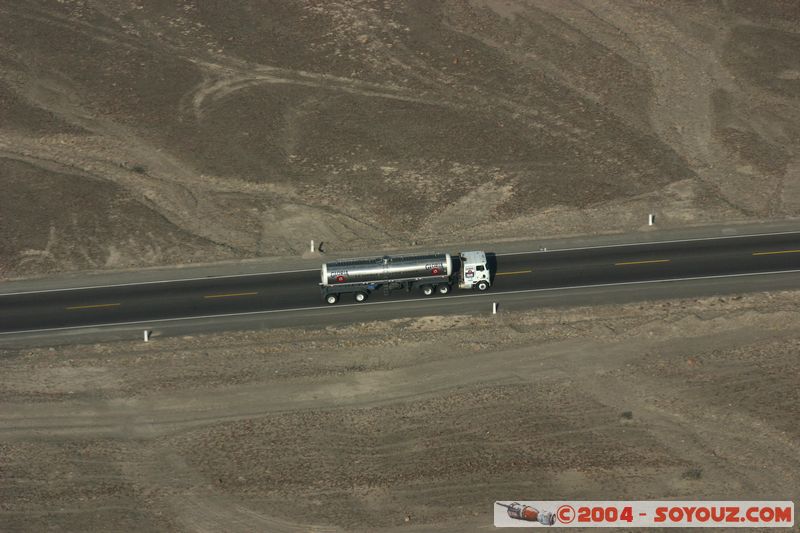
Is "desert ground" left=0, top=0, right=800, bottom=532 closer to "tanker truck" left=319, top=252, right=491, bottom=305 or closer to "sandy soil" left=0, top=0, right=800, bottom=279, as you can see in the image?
"sandy soil" left=0, top=0, right=800, bottom=279

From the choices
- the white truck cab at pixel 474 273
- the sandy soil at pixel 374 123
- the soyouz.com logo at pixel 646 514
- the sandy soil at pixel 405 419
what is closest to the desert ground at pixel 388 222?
the sandy soil at pixel 405 419

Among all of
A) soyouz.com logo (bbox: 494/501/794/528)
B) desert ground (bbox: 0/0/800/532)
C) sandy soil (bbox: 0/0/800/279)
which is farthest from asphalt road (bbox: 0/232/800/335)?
soyouz.com logo (bbox: 494/501/794/528)

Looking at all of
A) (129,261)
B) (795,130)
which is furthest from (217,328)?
(795,130)

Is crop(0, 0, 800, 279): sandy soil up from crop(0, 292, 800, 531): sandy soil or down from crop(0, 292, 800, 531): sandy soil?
up

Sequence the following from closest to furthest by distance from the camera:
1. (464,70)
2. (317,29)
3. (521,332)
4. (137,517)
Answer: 1. (137,517)
2. (521,332)
3. (464,70)
4. (317,29)

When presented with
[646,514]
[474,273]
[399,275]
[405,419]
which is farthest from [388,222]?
[646,514]

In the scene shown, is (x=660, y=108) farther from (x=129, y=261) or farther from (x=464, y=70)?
(x=129, y=261)

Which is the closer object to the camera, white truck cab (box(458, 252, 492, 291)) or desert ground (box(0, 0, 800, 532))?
desert ground (box(0, 0, 800, 532))

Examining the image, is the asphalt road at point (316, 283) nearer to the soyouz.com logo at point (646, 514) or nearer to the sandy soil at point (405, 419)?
the sandy soil at point (405, 419)
